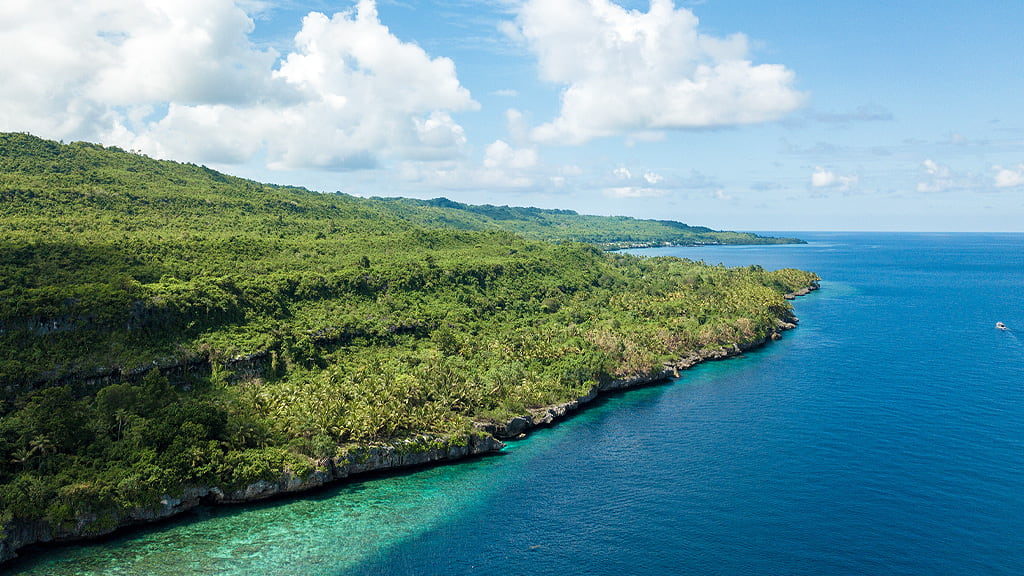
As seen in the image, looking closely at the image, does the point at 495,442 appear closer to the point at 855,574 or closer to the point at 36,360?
the point at 855,574

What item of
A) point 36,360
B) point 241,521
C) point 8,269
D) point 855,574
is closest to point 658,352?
point 855,574

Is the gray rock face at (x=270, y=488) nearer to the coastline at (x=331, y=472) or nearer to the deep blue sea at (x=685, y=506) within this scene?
the coastline at (x=331, y=472)

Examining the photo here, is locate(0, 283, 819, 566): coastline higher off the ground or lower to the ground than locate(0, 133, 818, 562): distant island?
lower

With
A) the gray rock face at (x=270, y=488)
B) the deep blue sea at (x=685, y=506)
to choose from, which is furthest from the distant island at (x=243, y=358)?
the deep blue sea at (x=685, y=506)

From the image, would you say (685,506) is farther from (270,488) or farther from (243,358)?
(243,358)

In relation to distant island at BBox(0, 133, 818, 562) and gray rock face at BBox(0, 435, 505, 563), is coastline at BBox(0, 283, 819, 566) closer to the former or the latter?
gray rock face at BBox(0, 435, 505, 563)

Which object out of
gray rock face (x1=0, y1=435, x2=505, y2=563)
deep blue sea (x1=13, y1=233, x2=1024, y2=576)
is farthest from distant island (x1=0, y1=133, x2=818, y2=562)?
deep blue sea (x1=13, y1=233, x2=1024, y2=576)
